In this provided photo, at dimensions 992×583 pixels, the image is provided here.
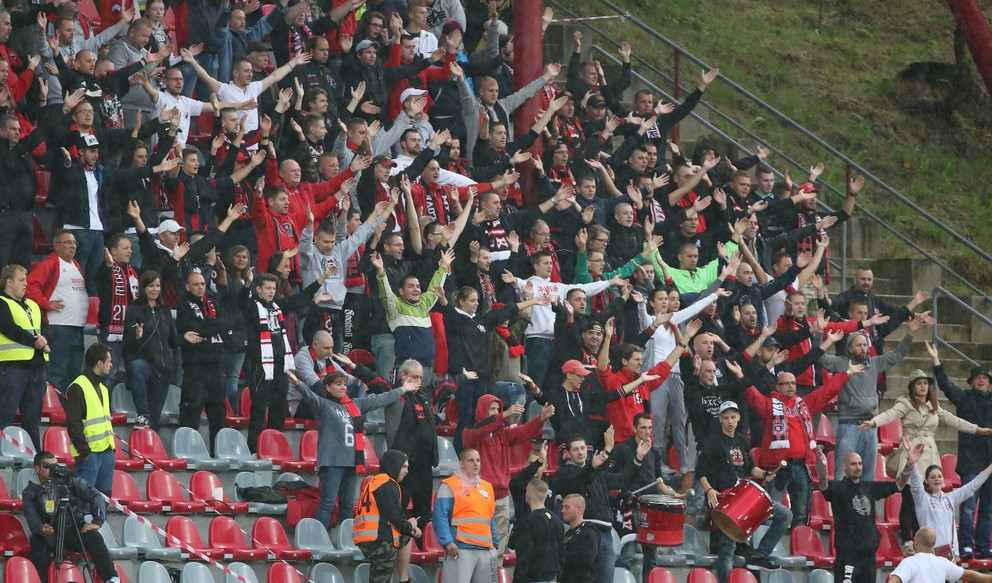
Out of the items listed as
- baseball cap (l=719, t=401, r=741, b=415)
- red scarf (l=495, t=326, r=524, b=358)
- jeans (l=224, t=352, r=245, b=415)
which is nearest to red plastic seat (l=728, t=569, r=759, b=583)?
baseball cap (l=719, t=401, r=741, b=415)

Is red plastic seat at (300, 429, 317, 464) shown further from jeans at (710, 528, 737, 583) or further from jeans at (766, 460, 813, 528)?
jeans at (766, 460, 813, 528)

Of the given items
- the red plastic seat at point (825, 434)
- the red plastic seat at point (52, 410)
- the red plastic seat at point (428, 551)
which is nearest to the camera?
the red plastic seat at point (428, 551)

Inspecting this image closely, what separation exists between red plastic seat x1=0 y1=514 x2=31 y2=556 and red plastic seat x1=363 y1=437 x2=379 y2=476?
314 cm

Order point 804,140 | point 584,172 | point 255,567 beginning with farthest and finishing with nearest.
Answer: point 804,140 < point 584,172 < point 255,567

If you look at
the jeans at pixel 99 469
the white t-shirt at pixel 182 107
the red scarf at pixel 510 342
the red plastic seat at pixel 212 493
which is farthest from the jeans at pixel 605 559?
the white t-shirt at pixel 182 107

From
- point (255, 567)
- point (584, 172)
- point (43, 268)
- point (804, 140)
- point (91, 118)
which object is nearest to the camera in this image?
point (255, 567)

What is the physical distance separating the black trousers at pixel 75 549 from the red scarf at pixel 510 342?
4788 mm

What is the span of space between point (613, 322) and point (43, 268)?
210 inches

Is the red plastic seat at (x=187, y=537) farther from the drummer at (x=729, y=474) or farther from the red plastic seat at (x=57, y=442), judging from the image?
the drummer at (x=729, y=474)

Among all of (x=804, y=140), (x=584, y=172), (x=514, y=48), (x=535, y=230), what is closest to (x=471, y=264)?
(x=535, y=230)

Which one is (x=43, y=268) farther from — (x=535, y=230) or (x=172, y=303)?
(x=535, y=230)

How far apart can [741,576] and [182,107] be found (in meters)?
6.79

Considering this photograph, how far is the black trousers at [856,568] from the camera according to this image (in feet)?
50.5

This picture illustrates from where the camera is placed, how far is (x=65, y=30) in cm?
1695
